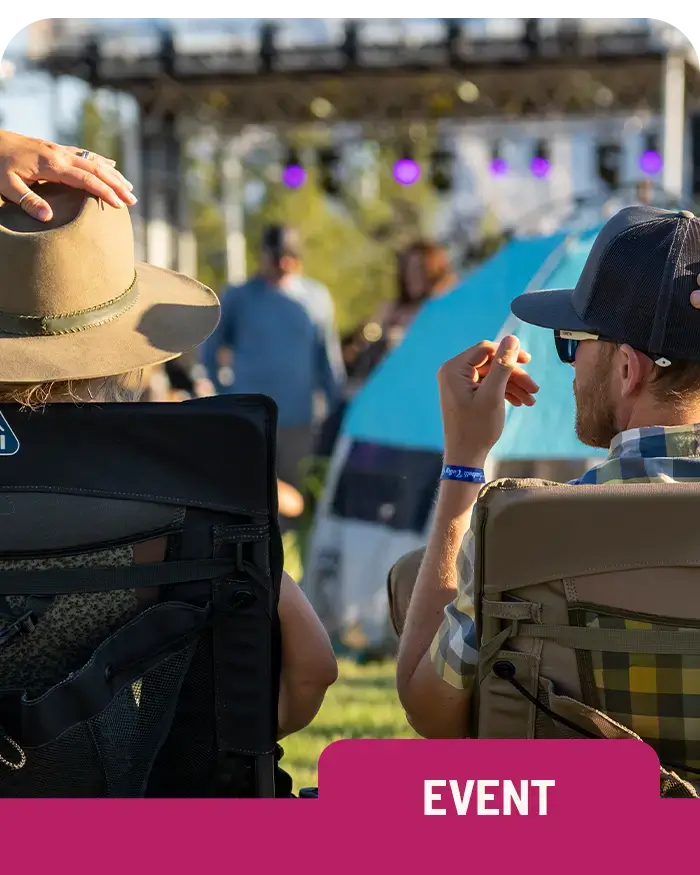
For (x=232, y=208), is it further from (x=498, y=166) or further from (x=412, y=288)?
(x=412, y=288)

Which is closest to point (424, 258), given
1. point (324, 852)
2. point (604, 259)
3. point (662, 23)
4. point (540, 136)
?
point (662, 23)

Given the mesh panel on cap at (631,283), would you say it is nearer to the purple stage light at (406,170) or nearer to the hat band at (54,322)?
the hat band at (54,322)

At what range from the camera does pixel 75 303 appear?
201cm

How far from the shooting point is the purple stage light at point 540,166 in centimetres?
1361

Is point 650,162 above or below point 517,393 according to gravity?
above

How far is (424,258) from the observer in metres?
7.23

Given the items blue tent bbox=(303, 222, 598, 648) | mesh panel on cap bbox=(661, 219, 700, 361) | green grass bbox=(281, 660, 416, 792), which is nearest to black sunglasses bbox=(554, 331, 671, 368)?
mesh panel on cap bbox=(661, 219, 700, 361)

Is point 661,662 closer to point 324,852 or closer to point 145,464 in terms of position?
point 324,852


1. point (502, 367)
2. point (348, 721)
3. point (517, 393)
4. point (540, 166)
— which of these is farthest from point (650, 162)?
point (502, 367)

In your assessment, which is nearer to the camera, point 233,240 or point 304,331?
point 304,331

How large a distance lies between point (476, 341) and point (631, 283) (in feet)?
12.6

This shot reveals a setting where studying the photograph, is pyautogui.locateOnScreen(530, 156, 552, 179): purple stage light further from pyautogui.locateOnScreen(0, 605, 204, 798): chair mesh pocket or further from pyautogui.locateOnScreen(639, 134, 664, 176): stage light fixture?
pyautogui.locateOnScreen(0, 605, 204, 798): chair mesh pocket

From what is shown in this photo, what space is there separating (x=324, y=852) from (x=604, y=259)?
0.97 meters

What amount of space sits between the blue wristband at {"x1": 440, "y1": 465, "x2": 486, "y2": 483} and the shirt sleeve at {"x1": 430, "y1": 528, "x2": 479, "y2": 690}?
0.17 metres
